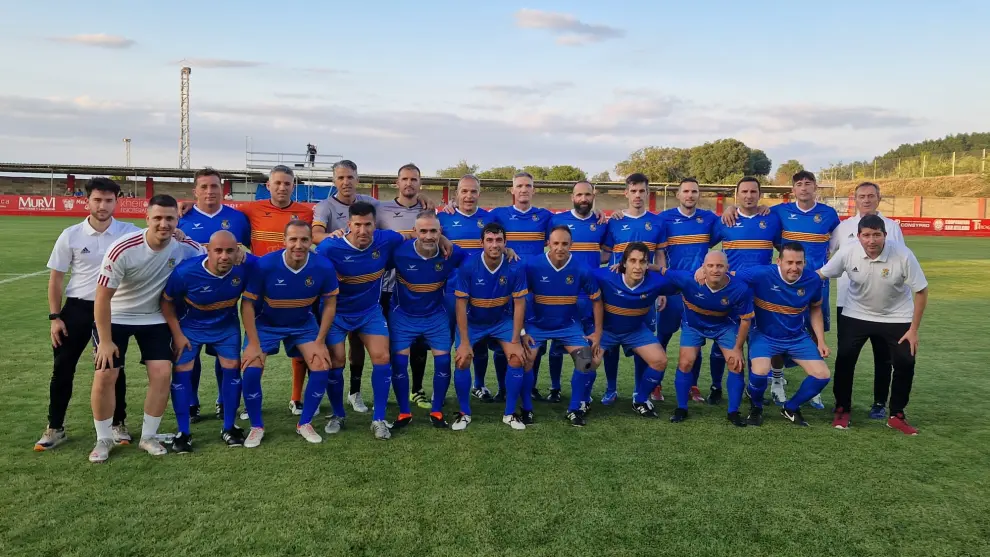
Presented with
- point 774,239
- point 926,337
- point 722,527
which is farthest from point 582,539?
point 926,337

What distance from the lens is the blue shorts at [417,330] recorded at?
492 cm

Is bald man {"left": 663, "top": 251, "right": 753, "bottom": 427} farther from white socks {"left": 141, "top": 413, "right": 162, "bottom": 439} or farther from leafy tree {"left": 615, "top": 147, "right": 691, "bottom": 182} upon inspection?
leafy tree {"left": 615, "top": 147, "right": 691, "bottom": 182}

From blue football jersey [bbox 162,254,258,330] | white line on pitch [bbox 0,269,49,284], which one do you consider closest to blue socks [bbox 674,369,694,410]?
blue football jersey [bbox 162,254,258,330]

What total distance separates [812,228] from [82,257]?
18.8 feet

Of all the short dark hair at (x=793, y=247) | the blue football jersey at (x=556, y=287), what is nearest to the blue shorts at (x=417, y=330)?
the blue football jersey at (x=556, y=287)

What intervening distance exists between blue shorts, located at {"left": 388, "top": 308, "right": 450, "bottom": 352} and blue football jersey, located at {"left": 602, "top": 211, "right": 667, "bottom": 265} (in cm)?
178

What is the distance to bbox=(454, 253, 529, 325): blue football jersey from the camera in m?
4.96

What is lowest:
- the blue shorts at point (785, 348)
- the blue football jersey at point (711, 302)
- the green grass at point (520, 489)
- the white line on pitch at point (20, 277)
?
the green grass at point (520, 489)

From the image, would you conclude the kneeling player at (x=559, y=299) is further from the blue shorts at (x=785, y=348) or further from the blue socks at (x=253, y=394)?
the blue socks at (x=253, y=394)

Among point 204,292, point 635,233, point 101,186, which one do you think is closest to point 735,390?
point 635,233

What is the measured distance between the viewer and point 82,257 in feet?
13.6

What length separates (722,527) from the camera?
3.15m

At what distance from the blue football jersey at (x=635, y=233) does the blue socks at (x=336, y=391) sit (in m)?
2.64

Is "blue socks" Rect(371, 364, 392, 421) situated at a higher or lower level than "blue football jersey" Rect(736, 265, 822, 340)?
lower
